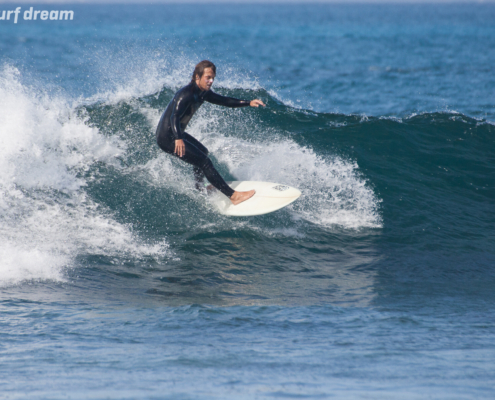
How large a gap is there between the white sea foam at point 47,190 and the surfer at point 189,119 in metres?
1.14

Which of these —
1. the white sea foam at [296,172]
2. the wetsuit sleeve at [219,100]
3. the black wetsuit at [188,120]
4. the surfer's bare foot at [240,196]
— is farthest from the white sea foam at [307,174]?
the wetsuit sleeve at [219,100]

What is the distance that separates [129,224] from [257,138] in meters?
3.28

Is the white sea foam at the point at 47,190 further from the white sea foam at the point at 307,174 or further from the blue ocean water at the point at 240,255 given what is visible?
the white sea foam at the point at 307,174

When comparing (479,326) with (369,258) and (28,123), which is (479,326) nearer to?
(369,258)

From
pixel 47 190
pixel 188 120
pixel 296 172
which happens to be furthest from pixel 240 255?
pixel 47 190

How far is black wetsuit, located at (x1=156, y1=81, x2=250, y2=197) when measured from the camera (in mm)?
6039

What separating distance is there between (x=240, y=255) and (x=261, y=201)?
0.80 metres

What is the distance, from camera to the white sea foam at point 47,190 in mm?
5987

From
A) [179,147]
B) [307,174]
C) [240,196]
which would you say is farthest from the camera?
[307,174]

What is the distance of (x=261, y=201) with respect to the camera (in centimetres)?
675

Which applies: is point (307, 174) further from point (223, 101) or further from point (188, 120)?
point (188, 120)

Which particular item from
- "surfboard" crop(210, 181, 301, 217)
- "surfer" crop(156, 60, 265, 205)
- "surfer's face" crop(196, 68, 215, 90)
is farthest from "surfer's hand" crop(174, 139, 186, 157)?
"surfboard" crop(210, 181, 301, 217)

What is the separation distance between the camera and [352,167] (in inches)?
338

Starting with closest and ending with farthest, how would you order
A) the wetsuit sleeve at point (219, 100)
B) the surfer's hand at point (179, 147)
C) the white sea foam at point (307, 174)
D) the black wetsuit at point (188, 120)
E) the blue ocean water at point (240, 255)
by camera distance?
1. the blue ocean water at point (240, 255)
2. the surfer's hand at point (179, 147)
3. the black wetsuit at point (188, 120)
4. the wetsuit sleeve at point (219, 100)
5. the white sea foam at point (307, 174)
